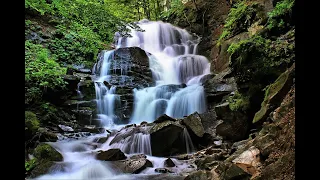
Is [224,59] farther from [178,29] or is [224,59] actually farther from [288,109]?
[288,109]

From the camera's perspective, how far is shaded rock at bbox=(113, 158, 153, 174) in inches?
283

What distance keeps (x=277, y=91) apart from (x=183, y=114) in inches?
A: 290

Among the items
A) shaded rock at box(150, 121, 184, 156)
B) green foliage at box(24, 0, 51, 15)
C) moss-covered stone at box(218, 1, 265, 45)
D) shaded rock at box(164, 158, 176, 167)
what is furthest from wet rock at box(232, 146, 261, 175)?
moss-covered stone at box(218, 1, 265, 45)

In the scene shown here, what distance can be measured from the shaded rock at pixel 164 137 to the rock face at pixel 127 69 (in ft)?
18.6

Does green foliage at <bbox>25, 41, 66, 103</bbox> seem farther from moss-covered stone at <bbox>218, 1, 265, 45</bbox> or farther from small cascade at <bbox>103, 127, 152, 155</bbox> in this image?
moss-covered stone at <bbox>218, 1, 265, 45</bbox>

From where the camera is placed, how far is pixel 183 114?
12852mm

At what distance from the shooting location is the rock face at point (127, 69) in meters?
15.8

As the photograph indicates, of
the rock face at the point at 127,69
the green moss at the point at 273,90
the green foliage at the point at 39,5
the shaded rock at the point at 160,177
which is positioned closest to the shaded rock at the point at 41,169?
the shaded rock at the point at 160,177

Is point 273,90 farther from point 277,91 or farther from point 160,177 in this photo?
point 160,177

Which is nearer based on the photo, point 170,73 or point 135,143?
point 135,143

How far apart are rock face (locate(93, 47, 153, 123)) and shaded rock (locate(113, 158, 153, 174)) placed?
23.5 feet

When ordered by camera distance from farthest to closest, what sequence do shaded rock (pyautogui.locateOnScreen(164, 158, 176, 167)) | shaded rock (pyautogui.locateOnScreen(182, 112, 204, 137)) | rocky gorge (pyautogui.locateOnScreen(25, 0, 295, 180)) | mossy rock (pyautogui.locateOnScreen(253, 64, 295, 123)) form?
shaded rock (pyautogui.locateOnScreen(182, 112, 204, 137)), shaded rock (pyautogui.locateOnScreen(164, 158, 176, 167)), mossy rock (pyautogui.locateOnScreen(253, 64, 295, 123)), rocky gorge (pyautogui.locateOnScreen(25, 0, 295, 180))

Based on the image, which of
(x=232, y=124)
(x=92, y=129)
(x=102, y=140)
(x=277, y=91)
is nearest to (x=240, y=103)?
(x=232, y=124)
